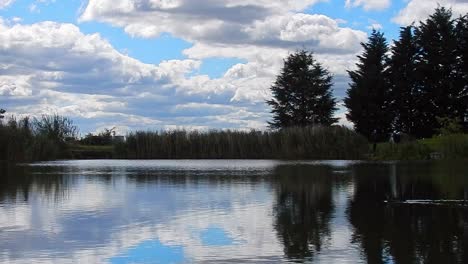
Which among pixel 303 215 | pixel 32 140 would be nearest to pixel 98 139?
pixel 32 140

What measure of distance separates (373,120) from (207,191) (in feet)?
141

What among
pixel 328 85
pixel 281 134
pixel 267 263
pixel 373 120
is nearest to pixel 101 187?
pixel 267 263

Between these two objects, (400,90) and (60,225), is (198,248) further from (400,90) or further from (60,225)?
(400,90)

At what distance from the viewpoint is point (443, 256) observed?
30.5 ft

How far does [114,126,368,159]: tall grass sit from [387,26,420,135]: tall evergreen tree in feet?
36.0

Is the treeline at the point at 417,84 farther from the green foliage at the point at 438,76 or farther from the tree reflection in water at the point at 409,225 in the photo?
the tree reflection in water at the point at 409,225

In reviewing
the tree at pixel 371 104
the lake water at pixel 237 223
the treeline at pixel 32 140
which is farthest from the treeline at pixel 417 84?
the lake water at pixel 237 223

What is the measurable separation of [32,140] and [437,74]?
32.8 metres

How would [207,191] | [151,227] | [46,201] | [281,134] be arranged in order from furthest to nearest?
[281,134] < [207,191] < [46,201] < [151,227]

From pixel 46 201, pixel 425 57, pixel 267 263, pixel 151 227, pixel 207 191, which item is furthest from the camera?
pixel 425 57

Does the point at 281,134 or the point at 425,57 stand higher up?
the point at 425,57

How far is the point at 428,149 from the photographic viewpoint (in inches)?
1831

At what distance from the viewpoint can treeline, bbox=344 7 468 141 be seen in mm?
59219

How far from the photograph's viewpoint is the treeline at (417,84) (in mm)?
59219
